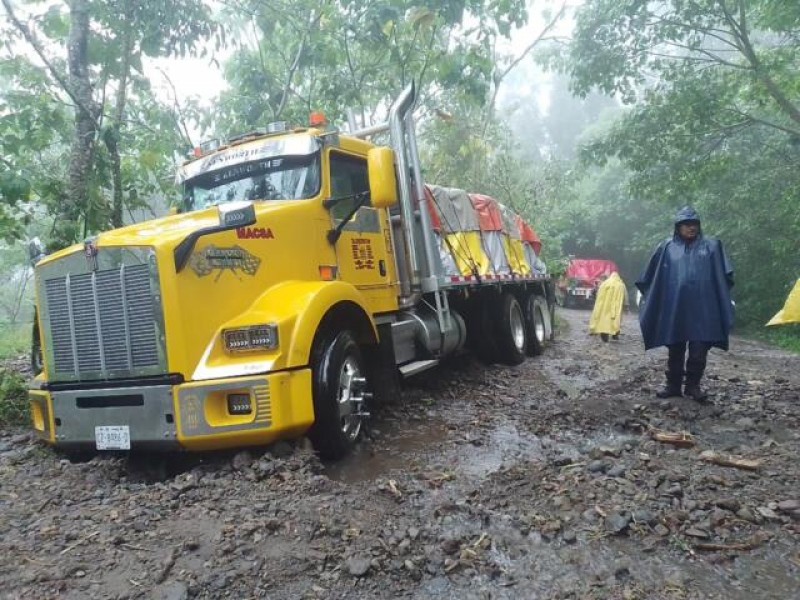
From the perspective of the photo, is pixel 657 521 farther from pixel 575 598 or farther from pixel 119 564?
pixel 119 564

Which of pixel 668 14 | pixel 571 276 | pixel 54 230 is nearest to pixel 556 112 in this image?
pixel 571 276

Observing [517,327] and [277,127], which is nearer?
[277,127]

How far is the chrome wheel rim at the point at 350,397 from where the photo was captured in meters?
4.34

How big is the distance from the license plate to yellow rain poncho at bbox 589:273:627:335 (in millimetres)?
9523

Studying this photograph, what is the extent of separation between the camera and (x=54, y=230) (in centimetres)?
602

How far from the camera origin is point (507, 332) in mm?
8266

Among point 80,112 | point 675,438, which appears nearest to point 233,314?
point 675,438

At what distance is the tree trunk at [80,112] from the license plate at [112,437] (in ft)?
10.3

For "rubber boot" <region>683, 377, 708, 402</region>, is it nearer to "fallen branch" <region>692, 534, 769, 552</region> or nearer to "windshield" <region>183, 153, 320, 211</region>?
"fallen branch" <region>692, 534, 769, 552</region>

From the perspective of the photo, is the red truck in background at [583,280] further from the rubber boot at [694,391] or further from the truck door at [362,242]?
the truck door at [362,242]

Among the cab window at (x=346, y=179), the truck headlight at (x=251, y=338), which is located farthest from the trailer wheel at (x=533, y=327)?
the truck headlight at (x=251, y=338)

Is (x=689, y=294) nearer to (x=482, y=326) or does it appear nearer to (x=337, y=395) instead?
(x=482, y=326)

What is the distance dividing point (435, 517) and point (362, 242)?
9.02 ft

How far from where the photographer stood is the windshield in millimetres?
5004
